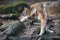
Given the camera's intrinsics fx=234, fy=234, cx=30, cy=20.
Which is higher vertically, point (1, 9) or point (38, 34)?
point (1, 9)

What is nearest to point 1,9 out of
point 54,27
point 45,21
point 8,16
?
point 8,16

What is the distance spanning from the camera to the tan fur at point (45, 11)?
768 cm

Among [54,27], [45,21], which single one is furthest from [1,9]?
[45,21]

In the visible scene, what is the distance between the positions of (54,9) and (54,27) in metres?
1.08

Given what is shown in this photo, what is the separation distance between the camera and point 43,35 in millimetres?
7918

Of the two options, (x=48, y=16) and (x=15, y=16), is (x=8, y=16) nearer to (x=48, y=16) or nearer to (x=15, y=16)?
(x=15, y=16)

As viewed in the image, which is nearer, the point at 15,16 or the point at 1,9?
the point at 15,16

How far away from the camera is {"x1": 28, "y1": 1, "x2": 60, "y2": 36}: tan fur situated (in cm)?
768

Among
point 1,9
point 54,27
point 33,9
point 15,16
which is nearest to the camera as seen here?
point 33,9

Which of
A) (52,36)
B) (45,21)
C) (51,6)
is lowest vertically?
(52,36)

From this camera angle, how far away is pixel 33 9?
7.74 meters

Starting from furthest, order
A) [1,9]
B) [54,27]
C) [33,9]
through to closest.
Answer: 1. [1,9]
2. [54,27]
3. [33,9]

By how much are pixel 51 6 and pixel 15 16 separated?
156 inches

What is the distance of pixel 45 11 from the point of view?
7.65 m
